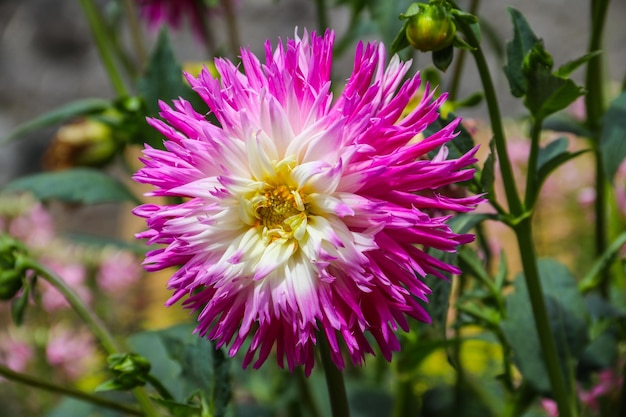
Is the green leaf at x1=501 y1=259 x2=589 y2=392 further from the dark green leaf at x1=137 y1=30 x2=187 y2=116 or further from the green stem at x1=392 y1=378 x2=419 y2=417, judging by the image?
the dark green leaf at x1=137 y1=30 x2=187 y2=116

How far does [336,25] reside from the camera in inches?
68.7

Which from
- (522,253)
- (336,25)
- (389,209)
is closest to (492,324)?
(522,253)

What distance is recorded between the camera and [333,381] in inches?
13.5

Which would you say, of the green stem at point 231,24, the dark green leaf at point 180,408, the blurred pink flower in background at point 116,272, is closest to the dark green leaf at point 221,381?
the dark green leaf at point 180,408

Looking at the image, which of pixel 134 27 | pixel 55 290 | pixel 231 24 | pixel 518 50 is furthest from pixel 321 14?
pixel 55 290

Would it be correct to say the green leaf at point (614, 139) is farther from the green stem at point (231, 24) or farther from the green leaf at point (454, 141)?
the green stem at point (231, 24)

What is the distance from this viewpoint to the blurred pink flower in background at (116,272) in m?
1.10

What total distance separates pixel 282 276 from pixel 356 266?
3 cm

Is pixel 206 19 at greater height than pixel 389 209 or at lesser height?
greater

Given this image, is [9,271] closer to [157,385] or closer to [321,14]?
[157,385]

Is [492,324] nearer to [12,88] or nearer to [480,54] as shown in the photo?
[480,54]

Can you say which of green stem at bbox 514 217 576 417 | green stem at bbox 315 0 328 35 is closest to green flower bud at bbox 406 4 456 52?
green stem at bbox 514 217 576 417

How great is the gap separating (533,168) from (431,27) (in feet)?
0.33

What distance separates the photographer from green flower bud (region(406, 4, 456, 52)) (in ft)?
1.10
